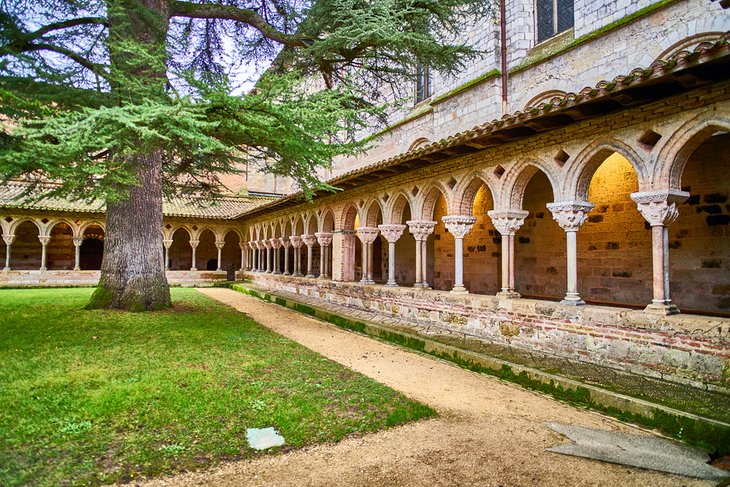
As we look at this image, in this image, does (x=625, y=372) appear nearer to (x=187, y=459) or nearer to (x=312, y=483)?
(x=312, y=483)

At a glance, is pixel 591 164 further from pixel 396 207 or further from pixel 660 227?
pixel 396 207

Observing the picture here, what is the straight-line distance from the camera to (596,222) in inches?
317

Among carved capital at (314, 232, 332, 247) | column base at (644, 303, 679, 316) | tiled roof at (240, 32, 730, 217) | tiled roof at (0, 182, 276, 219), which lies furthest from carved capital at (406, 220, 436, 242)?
tiled roof at (0, 182, 276, 219)

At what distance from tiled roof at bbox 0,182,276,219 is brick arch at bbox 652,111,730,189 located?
1027 centimetres

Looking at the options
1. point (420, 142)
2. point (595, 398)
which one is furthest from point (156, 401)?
point (420, 142)

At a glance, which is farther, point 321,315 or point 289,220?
point 289,220

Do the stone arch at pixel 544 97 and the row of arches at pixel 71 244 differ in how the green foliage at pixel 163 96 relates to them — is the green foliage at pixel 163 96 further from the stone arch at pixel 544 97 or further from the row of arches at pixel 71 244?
the row of arches at pixel 71 244

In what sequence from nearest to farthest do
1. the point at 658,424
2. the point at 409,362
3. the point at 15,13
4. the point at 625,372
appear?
the point at 658,424
the point at 625,372
the point at 409,362
the point at 15,13

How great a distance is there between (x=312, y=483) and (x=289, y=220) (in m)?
13.3

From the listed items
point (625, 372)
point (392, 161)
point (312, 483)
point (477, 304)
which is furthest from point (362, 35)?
point (312, 483)

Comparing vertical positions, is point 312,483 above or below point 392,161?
below

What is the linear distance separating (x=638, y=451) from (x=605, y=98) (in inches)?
135

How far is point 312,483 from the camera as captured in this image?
2457mm

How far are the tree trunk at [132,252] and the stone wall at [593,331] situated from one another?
4.86 m
